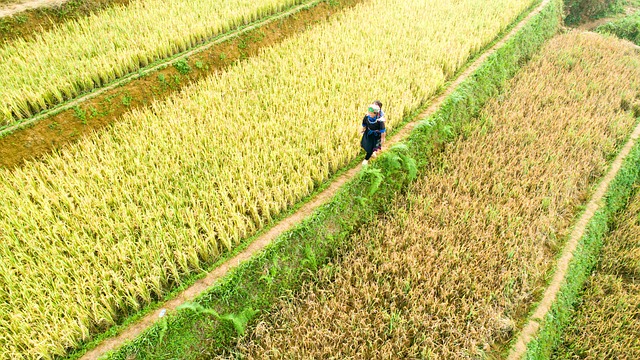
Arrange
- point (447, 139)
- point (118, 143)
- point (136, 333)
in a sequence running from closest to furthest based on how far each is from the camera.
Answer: point (136, 333)
point (118, 143)
point (447, 139)

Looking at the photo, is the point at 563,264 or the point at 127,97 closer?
the point at 563,264

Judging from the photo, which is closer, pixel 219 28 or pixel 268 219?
pixel 268 219

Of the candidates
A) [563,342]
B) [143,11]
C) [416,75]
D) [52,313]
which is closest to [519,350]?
[563,342]

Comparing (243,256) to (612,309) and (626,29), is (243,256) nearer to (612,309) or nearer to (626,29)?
(612,309)

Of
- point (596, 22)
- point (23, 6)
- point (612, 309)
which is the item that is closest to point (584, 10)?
point (596, 22)

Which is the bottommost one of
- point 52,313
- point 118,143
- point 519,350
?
point 519,350

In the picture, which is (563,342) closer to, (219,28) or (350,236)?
(350,236)

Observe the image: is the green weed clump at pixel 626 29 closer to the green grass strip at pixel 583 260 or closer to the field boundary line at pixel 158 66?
the green grass strip at pixel 583 260

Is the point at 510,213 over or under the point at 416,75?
under
